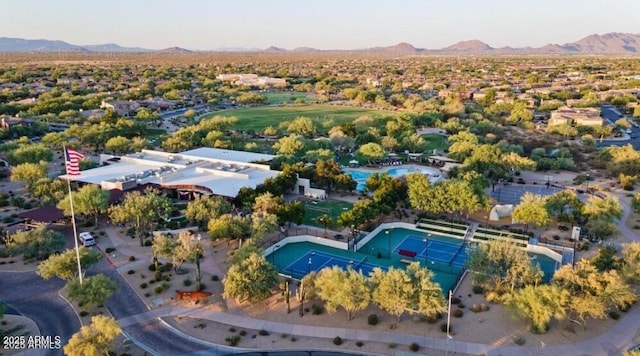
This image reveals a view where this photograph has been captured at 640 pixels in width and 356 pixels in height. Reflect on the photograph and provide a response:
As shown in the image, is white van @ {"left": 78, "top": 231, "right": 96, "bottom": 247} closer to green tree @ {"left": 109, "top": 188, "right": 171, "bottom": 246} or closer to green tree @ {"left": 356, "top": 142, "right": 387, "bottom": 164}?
green tree @ {"left": 109, "top": 188, "right": 171, "bottom": 246}

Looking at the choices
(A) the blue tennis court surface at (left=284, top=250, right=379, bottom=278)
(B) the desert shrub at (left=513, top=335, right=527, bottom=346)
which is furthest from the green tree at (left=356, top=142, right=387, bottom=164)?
(B) the desert shrub at (left=513, top=335, right=527, bottom=346)

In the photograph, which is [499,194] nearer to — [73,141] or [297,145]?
[297,145]

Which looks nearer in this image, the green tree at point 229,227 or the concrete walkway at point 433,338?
the concrete walkway at point 433,338

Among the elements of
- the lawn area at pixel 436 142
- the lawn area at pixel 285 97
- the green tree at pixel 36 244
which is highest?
the green tree at pixel 36 244

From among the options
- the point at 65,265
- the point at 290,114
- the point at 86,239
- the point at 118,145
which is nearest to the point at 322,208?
the point at 86,239

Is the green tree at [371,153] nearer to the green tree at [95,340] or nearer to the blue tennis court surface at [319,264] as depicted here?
the blue tennis court surface at [319,264]

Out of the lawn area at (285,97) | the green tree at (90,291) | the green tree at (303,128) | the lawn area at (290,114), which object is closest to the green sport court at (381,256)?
the green tree at (90,291)

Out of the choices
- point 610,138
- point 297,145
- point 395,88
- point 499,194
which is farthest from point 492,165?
point 395,88
